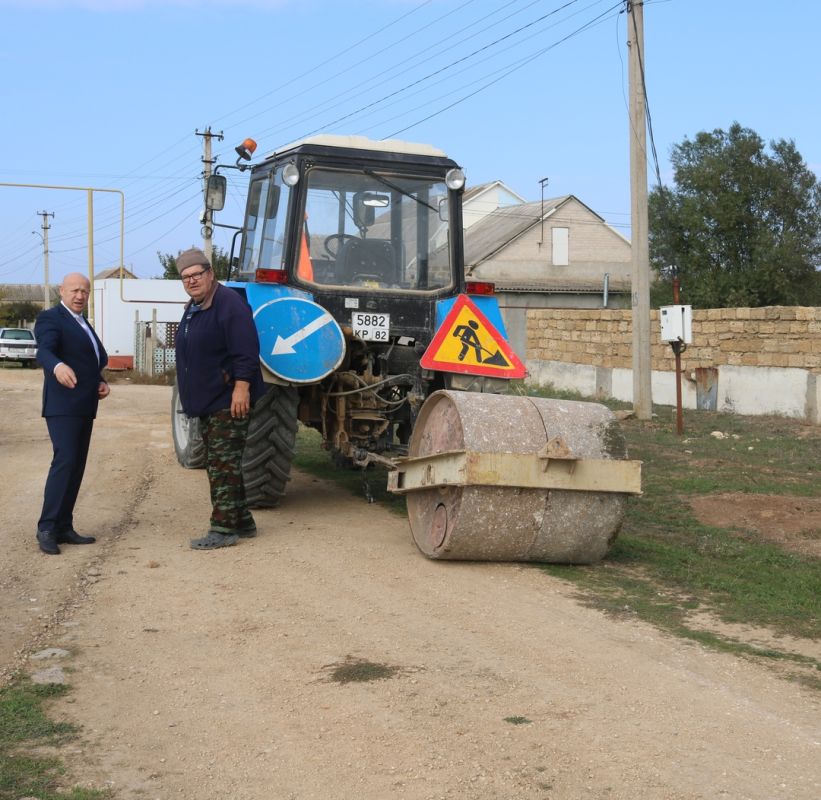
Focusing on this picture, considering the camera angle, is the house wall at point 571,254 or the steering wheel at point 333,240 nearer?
the steering wheel at point 333,240

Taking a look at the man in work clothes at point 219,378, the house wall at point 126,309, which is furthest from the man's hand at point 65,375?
the house wall at point 126,309

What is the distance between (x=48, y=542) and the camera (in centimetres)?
692

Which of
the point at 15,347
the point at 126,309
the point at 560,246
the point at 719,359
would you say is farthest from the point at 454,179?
the point at 560,246

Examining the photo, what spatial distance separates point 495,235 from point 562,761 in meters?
49.2

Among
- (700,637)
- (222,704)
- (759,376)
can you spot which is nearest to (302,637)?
(222,704)

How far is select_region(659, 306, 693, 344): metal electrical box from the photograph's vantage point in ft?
46.9

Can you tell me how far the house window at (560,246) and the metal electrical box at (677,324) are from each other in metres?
36.6

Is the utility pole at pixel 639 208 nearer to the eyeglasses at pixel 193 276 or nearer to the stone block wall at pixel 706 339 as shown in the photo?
the stone block wall at pixel 706 339

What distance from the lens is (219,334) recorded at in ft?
23.3

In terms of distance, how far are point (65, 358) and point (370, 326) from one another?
2208mm

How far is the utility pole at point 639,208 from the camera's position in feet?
52.0

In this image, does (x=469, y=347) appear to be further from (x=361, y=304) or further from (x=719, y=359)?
(x=719, y=359)

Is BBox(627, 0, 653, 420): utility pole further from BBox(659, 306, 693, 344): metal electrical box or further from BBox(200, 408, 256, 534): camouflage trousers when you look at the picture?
BBox(200, 408, 256, 534): camouflage trousers

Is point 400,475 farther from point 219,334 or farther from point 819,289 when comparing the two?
point 819,289
